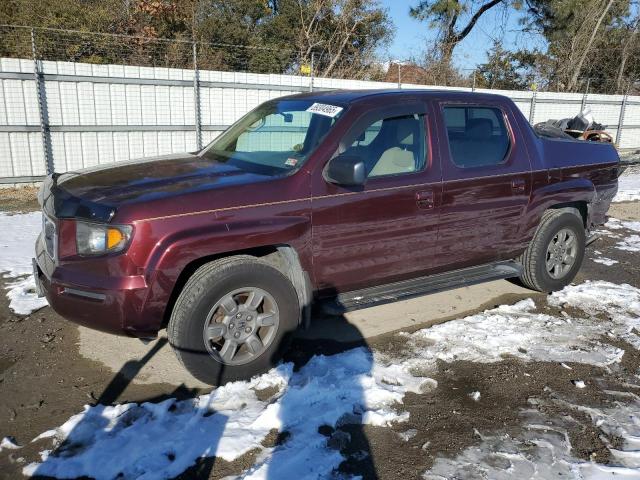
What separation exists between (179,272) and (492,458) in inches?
80.8

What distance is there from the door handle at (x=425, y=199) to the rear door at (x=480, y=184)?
0.42ft

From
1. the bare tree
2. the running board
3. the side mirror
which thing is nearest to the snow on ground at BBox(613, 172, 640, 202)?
the running board

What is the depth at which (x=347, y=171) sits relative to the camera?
11.6ft

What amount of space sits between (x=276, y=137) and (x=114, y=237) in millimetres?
1735

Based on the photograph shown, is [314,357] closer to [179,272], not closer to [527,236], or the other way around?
[179,272]

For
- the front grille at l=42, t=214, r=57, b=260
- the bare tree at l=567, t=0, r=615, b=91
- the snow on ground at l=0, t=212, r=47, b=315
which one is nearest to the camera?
the front grille at l=42, t=214, r=57, b=260

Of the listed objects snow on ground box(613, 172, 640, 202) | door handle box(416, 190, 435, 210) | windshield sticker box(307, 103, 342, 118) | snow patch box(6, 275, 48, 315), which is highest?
windshield sticker box(307, 103, 342, 118)

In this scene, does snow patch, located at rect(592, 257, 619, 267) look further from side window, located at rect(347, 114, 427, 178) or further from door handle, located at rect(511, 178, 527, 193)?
side window, located at rect(347, 114, 427, 178)

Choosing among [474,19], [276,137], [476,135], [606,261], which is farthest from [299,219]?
[474,19]

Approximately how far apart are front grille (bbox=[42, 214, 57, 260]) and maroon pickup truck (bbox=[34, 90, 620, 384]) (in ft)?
0.08

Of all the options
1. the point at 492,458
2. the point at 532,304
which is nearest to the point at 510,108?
the point at 532,304

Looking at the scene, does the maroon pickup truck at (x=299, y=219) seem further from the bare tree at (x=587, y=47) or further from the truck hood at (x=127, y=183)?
the bare tree at (x=587, y=47)

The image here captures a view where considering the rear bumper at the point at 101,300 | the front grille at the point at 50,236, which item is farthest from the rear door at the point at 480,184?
the front grille at the point at 50,236

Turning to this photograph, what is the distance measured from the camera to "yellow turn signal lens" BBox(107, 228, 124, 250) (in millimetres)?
3129
